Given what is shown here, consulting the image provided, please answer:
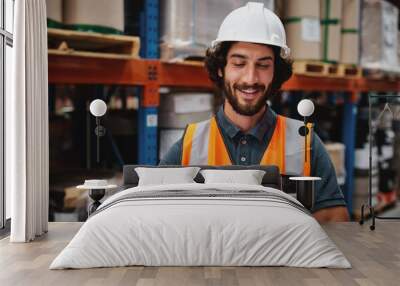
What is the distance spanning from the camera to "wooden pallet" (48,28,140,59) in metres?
5.44

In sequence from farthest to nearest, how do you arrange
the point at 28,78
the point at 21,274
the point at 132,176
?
the point at 132,176 < the point at 28,78 < the point at 21,274

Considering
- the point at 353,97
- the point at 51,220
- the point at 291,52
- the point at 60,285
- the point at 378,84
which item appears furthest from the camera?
the point at 378,84

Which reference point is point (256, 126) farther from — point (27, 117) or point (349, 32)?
point (27, 117)

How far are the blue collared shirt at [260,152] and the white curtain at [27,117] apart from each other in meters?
1.41

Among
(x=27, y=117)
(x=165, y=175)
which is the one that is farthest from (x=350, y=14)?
(x=27, y=117)

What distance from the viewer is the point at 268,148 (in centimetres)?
605

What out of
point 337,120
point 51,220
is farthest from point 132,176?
point 337,120

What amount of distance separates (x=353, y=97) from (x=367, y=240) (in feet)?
9.70

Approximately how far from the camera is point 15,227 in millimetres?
5039

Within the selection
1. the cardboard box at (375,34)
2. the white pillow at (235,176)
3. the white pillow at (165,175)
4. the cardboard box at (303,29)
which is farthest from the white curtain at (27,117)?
the cardboard box at (375,34)

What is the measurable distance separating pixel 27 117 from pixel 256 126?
91.2 inches

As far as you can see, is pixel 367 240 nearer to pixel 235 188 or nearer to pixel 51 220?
pixel 235 188

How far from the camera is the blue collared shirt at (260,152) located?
6020 millimetres

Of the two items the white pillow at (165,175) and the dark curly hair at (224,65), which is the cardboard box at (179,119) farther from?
the white pillow at (165,175)
